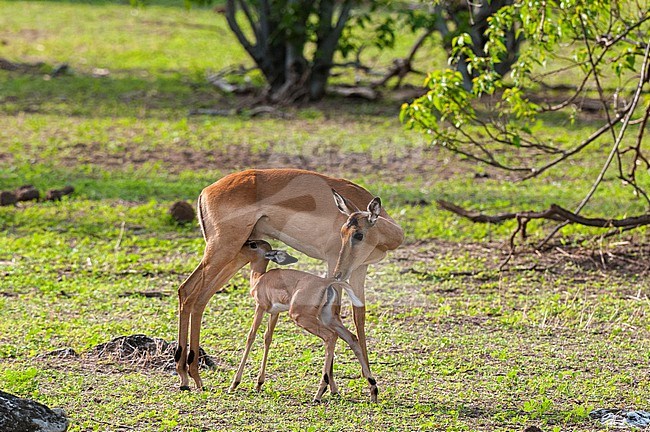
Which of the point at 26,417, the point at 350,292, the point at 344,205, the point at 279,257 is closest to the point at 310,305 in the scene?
the point at 350,292

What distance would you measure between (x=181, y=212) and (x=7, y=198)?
5.83ft

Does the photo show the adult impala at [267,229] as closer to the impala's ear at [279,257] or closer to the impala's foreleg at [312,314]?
the impala's ear at [279,257]

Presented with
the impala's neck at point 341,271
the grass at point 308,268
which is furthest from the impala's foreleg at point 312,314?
the grass at point 308,268

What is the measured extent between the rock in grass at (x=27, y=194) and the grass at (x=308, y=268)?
0.42 ft

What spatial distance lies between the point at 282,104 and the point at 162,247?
655 centimetres

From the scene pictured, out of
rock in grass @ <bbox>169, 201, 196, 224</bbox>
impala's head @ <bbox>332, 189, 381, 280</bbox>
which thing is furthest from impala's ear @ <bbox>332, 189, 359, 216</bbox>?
rock in grass @ <bbox>169, 201, 196, 224</bbox>

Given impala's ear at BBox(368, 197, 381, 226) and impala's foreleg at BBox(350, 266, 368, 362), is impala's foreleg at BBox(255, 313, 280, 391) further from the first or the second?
impala's ear at BBox(368, 197, 381, 226)

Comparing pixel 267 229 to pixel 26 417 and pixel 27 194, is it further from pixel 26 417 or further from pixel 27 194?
pixel 27 194

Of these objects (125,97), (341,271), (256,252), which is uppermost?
(341,271)

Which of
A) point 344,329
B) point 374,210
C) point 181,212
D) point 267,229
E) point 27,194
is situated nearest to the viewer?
point 374,210

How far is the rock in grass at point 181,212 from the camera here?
9.12m

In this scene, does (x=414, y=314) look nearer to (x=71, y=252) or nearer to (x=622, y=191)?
(x=71, y=252)

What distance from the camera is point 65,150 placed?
466 inches

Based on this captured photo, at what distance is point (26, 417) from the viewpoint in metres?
4.36
